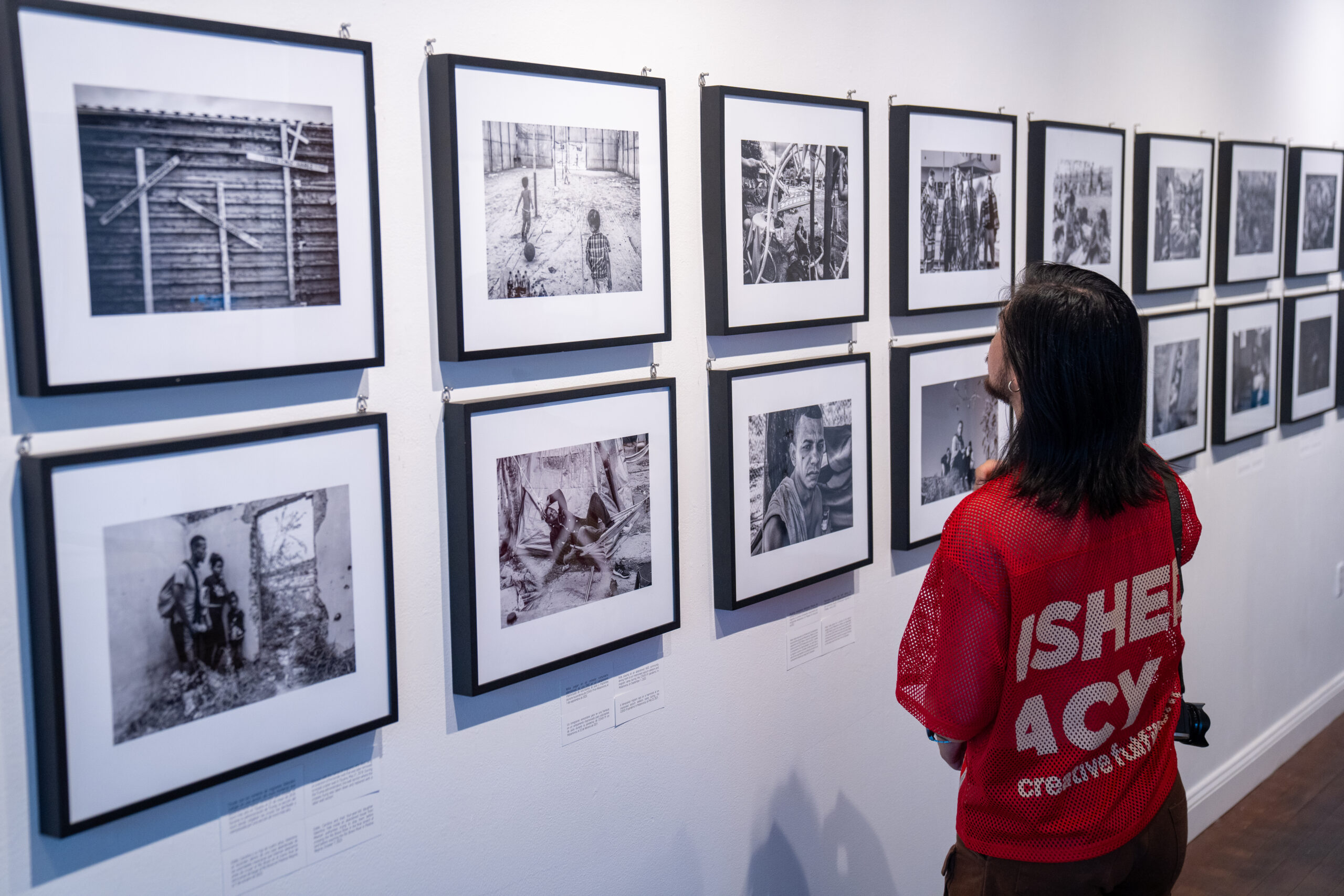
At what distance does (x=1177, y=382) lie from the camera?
4090 millimetres

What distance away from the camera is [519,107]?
197 centimetres

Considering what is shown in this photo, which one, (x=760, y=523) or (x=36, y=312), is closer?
(x=36, y=312)

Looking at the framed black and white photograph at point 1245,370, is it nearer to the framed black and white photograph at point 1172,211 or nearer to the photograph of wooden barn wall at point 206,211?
the framed black and white photograph at point 1172,211

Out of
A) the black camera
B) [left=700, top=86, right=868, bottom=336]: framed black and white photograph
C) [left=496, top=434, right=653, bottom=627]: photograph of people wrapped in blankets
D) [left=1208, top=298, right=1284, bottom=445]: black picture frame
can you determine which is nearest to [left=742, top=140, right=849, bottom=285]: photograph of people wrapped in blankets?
[left=700, top=86, right=868, bottom=336]: framed black and white photograph

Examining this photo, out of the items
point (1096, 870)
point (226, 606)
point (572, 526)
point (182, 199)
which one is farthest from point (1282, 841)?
point (182, 199)

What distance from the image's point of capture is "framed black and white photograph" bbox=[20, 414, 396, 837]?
4.79 feet

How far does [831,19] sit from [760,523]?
4.02 ft

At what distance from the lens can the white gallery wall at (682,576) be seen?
1.63 m

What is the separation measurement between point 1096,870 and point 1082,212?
7.26 ft

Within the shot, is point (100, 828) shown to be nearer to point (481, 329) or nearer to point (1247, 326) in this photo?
point (481, 329)

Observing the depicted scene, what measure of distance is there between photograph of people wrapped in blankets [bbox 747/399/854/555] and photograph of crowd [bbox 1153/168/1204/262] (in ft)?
5.89

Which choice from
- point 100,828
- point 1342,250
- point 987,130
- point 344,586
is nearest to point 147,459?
point 344,586

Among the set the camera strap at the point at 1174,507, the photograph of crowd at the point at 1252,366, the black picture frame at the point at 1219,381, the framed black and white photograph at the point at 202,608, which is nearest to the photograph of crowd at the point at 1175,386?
the black picture frame at the point at 1219,381

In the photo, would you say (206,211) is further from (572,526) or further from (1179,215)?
(1179,215)
